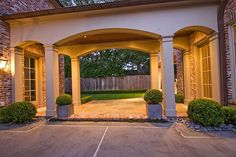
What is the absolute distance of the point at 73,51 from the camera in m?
9.48

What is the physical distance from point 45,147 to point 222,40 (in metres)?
5.76

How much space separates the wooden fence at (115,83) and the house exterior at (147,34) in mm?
10374

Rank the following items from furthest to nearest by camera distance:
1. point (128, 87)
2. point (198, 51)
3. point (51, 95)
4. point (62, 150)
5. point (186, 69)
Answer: point (128, 87) < point (186, 69) < point (198, 51) < point (51, 95) < point (62, 150)

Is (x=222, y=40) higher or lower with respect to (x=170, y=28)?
lower

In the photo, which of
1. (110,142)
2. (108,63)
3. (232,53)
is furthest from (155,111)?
(108,63)

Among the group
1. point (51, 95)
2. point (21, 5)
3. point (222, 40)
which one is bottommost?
point (51, 95)

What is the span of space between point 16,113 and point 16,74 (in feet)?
6.19

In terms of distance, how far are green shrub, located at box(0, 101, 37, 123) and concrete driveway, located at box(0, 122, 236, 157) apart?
0.64m

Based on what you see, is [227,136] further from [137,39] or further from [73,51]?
[73,51]

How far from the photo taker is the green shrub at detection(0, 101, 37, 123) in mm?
5719

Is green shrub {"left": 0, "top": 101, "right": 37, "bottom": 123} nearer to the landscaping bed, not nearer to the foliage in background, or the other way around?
the landscaping bed

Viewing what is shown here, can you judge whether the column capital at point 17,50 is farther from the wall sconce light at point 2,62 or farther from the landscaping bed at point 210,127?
the landscaping bed at point 210,127

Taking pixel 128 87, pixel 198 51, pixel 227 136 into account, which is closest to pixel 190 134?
pixel 227 136

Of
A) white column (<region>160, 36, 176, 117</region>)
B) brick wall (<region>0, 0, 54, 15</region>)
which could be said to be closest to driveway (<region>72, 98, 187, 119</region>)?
white column (<region>160, 36, 176, 117</region>)
